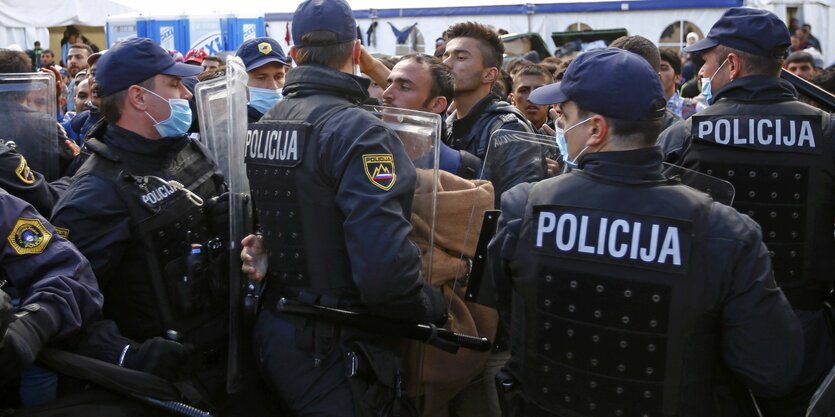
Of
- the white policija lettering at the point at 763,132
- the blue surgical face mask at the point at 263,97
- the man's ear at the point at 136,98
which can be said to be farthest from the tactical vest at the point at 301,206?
the blue surgical face mask at the point at 263,97

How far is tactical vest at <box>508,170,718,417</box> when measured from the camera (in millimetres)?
2273

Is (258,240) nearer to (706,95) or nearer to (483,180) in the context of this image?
(483,180)

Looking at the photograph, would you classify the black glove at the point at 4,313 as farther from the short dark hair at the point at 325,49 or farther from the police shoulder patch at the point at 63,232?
the short dark hair at the point at 325,49

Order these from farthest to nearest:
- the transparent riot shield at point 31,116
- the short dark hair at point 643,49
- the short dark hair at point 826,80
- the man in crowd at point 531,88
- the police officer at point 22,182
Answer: the short dark hair at point 826,80
the man in crowd at point 531,88
the short dark hair at point 643,49
the transparent riot shield at point 31,116
the police officer at point 22,182

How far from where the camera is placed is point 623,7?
15.9 meters

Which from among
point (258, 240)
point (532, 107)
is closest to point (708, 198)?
point (258, 240)

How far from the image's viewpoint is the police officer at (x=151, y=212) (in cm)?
312

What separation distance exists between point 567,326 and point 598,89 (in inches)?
28.2

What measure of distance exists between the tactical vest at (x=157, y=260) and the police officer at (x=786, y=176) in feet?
6.91

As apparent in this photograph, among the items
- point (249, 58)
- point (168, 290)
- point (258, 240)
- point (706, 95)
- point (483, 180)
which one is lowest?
point (168, 290)

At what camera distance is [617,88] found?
7.91 ft

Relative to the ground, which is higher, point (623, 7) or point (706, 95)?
point (623, 7)

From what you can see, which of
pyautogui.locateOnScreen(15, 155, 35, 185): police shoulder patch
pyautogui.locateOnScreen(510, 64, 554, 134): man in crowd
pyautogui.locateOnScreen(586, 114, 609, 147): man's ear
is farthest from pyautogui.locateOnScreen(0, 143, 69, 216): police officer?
pyautogui.locateOnScreen(510, 64, 554, 134): man in crowd

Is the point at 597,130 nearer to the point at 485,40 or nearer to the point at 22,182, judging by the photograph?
the point at 485,40
